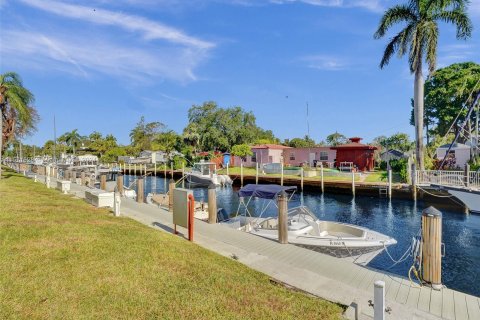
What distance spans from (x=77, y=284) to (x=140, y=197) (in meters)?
13.0

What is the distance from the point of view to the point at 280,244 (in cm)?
956

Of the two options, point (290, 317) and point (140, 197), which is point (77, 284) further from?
point (140, 197)

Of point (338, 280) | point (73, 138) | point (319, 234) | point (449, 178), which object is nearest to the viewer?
point (338, 280)

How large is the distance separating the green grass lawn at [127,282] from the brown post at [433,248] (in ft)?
8.67

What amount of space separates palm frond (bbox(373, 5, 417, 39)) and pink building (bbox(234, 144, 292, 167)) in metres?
27.1

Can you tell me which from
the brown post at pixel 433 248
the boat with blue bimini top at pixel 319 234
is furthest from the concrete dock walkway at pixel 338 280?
the boat with blue bimini top at pixel 319 234

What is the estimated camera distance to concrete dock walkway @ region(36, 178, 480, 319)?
541 centimetres

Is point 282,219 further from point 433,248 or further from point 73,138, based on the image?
point 73,138

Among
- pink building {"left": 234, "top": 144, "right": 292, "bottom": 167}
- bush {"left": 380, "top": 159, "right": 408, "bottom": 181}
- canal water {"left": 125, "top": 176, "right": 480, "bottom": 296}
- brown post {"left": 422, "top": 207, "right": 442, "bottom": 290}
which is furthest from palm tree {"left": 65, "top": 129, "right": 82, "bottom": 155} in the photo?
brown post {"left": 422, "top": 207, "right": 442, "bottom": 290}

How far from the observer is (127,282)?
5.59 m

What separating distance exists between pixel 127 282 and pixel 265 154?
159 feet

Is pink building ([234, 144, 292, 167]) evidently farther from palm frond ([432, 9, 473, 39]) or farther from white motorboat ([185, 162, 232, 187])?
palm frond ([432, 9, 473, 39])

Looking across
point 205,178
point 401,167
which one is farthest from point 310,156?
point 205,178

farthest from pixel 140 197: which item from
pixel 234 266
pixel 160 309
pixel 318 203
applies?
pixel 318 203
